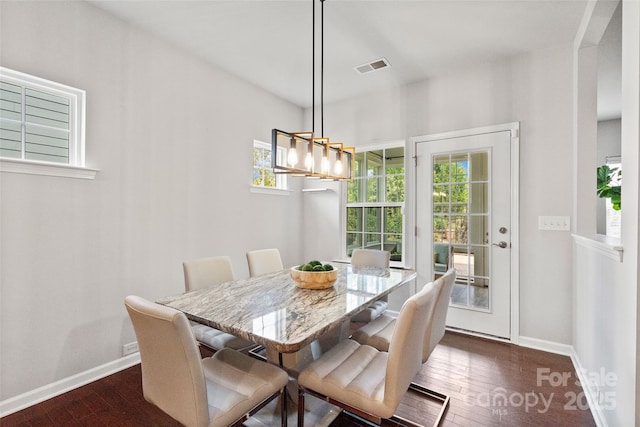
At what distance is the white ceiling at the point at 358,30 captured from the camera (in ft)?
7.51

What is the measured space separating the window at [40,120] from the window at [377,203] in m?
2.62

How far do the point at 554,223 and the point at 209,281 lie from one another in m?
3.01

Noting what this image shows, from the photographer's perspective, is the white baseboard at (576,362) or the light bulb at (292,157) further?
the light bulb at (292,157)

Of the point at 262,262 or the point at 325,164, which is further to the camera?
the point at 262,262

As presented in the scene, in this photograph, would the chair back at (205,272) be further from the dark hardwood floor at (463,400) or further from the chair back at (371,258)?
the chair back at (371,258)

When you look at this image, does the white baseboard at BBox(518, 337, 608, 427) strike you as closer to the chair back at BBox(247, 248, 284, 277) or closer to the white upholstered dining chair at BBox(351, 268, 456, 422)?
the white upholstered dining chair at BBox(351, 268, 456, 422)

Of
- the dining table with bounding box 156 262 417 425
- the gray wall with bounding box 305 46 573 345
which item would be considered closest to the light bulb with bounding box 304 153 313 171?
the dining table with bounding box 156 262 417 425

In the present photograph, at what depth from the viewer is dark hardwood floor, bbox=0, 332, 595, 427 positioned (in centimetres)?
186

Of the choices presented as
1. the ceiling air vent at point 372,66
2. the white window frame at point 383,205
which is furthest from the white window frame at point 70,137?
the white window frame at point 383,205

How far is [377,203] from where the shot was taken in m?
3.84

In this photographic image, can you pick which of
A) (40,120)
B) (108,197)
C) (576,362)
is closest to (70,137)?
(40,120)

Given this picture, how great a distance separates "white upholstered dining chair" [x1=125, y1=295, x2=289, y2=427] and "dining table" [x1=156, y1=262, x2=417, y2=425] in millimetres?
210

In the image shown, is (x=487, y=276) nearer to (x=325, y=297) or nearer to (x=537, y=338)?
(x=537, y=338)

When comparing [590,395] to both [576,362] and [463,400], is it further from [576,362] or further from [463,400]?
[463,400]
